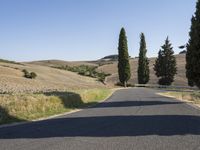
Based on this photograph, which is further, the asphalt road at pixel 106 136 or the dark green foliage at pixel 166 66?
the dark green foliage at pixel 166 66

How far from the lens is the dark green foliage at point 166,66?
8943 cm

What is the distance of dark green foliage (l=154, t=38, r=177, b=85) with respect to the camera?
3521 inches

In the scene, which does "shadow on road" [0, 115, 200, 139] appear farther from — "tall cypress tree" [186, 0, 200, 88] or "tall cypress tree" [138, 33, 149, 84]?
"tall cypress tree" [138, 33, 149, 84]

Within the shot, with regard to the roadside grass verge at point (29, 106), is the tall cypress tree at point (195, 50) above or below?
above

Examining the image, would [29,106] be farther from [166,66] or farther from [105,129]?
[166,66]

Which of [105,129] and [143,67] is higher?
[143,67]

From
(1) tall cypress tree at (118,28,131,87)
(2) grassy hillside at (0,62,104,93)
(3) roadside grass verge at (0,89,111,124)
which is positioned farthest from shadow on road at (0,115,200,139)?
(1) tall cypress tree at (118,28,131,87)

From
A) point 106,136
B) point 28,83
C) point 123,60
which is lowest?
point 28,83

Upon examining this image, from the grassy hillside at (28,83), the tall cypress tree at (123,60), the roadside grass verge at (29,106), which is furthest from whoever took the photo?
the tall cypress tree at (123,60)

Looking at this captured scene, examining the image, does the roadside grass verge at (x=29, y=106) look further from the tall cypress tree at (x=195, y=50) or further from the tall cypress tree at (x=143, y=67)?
the tall cypress tree at (x=143, y=67)

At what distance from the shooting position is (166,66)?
8994 centimetres

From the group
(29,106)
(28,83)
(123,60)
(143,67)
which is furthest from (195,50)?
(143,67)

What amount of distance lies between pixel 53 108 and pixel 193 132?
1195 cm

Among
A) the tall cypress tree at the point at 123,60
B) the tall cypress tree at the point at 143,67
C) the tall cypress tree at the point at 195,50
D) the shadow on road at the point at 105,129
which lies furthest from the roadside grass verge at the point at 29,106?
the tall cypress tree at the point at 143,67
